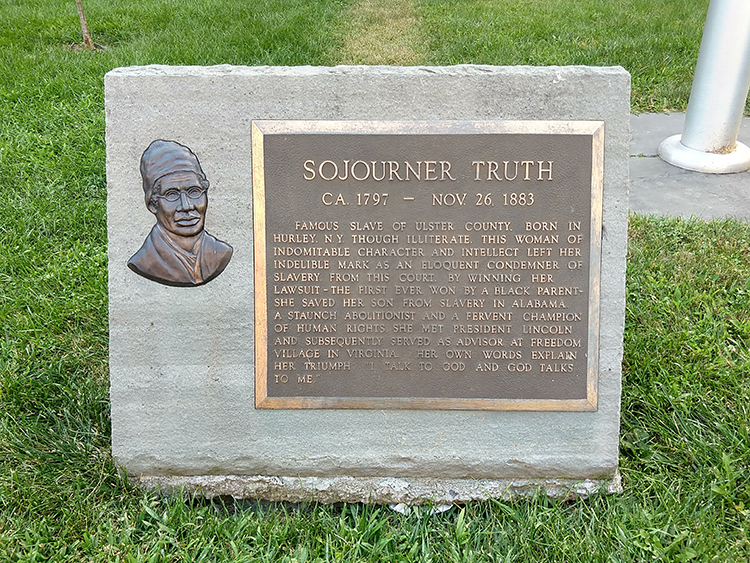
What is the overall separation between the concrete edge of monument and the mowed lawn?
0.12m

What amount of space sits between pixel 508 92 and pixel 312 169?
721mm

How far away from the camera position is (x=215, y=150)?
2.46 meters

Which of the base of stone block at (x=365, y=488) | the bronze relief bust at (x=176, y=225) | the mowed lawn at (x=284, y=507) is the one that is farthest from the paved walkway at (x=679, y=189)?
the bronze relief bust at (x=176, y=225)

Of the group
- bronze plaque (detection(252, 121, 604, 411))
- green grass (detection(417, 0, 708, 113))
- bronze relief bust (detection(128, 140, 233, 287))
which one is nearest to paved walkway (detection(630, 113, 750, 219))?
green grass (detection(417, 0, 708, 113))

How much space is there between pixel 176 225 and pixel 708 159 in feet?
14.5

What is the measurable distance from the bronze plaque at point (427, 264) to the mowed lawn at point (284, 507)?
1.40 ft

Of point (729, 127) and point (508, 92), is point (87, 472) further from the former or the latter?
point (729, 127)

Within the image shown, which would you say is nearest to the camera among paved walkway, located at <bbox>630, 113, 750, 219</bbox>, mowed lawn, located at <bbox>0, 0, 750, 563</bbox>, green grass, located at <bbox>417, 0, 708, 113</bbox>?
mowed lawn, located at <bbox>0, 0, 750, 563</bbox>

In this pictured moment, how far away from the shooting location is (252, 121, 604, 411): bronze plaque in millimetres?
2465

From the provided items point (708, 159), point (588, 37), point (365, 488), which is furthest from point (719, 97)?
point (365, 488)

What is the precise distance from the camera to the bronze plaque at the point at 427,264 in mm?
2465

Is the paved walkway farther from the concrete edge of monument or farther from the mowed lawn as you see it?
the concrete edge of monument

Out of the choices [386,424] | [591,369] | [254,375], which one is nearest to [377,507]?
[386,424]

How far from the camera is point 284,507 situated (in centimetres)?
263
